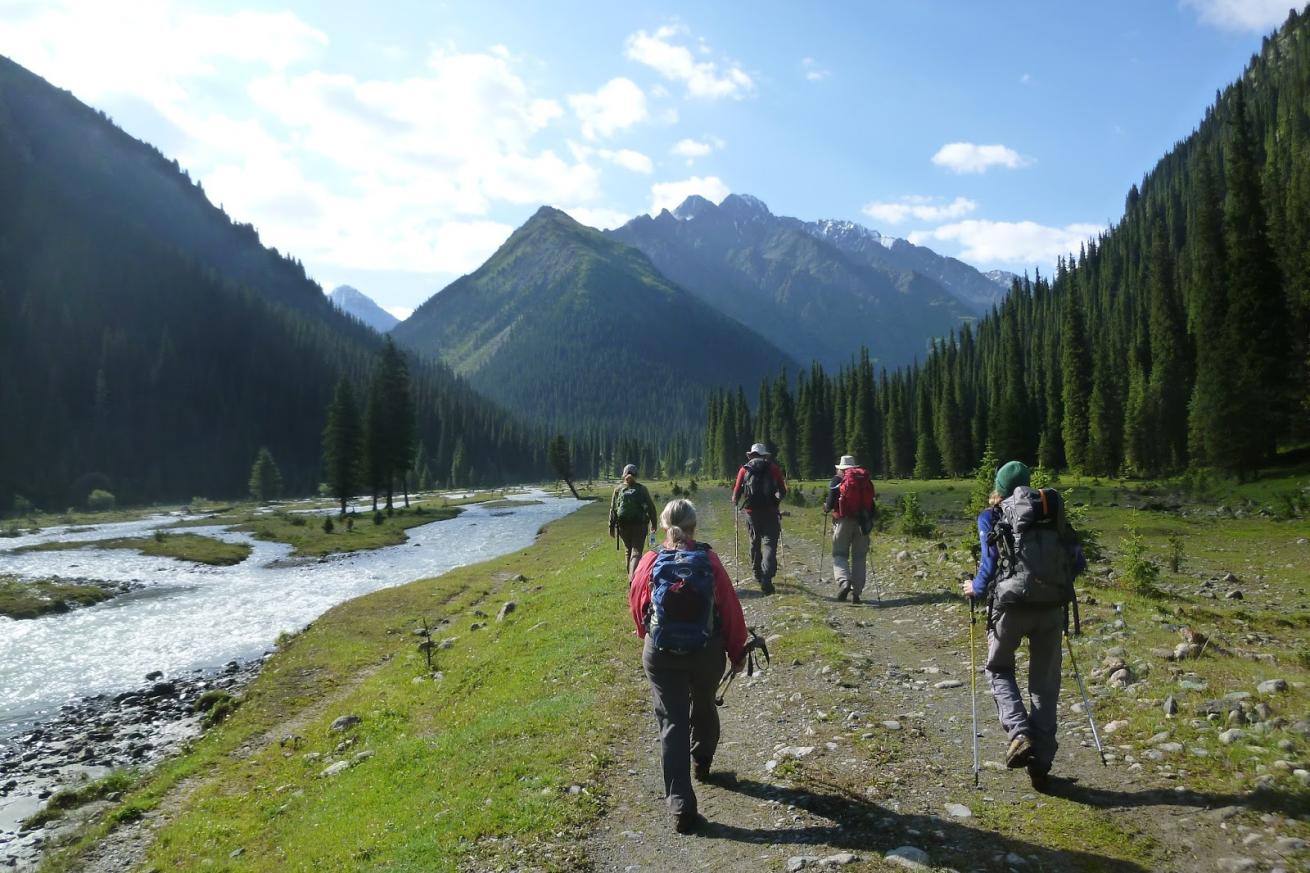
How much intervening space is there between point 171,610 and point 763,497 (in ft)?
93.6

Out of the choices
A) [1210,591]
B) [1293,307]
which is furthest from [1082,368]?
[1210,591]

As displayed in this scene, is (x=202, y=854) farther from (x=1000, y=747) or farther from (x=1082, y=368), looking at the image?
(x=1082, y=368)

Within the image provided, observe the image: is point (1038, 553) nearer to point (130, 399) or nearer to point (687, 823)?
point (687, 823)

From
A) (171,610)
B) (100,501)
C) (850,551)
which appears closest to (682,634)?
(850,551)

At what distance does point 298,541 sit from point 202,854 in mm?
48891

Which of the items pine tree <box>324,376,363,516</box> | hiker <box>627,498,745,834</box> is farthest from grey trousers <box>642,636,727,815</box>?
pine tree <box>324,376,363,516</box>

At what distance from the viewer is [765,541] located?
59.3 feet

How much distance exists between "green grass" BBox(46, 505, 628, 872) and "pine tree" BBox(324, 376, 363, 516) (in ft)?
189

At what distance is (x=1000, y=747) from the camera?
8.40 meters

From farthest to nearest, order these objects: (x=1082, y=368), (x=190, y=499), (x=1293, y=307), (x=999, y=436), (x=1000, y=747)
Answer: (x=190, y=499) < (x=999, y=436) < (x=1082, y=368) < (x=1293, y=307) < (x=1000, y=747)

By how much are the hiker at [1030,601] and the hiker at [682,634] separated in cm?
272

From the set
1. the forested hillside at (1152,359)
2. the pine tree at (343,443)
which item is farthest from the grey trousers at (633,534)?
the pine tree at (343,443)

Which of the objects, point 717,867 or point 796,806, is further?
point 796,806

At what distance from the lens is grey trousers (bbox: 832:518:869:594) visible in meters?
16.8
